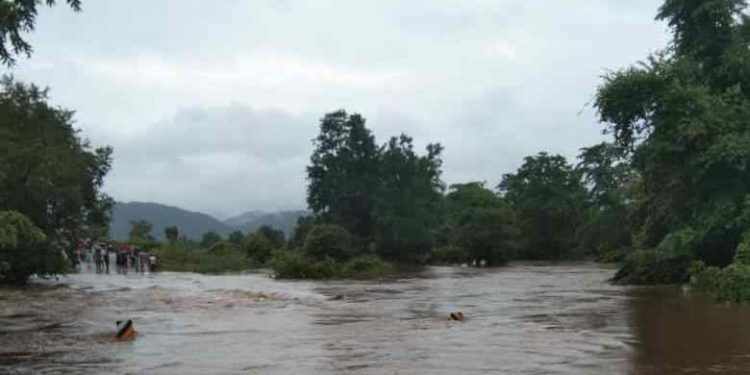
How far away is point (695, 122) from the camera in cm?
2953

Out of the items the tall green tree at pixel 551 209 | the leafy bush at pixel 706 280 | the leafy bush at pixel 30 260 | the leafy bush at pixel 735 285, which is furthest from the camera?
the tall green tree at pixel 551 209

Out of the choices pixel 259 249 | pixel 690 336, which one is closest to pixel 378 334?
pixel 690 336

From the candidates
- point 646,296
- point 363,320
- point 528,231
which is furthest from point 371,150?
point 363,320

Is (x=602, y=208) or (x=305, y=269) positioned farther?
(x=602, y=208)

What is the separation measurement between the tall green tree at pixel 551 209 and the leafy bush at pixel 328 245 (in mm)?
36737

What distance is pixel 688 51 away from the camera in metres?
34.6

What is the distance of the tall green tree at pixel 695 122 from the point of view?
97.8 feet

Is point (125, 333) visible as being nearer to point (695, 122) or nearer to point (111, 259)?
point (695, 122)

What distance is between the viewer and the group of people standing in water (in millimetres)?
52531

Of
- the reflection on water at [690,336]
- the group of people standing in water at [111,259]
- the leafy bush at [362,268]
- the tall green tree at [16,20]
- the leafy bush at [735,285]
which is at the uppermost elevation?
the tall green tree at [16,20]

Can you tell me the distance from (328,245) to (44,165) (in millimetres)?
27139

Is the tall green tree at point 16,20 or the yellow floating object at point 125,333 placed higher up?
the tall green tree at point 16,20

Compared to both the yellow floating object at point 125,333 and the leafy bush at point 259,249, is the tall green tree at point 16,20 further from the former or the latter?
the leafy bush at point 259,249

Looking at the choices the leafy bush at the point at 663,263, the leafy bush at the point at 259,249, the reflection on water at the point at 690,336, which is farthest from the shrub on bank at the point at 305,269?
the reflection on water at the point at 690,336
